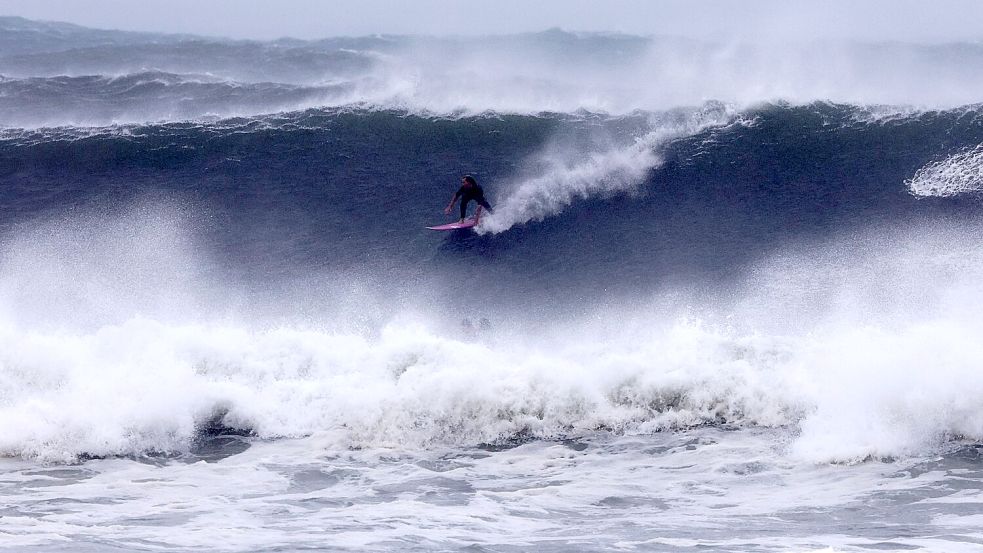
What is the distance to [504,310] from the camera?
557 inches

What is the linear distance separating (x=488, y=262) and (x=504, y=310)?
5.06 ft

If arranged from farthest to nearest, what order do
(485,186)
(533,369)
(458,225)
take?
(485,186) < (458,225) < (533,369)

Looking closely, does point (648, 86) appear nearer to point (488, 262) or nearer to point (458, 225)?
point (458, 225)

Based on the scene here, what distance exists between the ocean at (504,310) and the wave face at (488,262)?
0.18 ft

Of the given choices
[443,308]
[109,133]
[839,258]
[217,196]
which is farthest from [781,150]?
[109,133]

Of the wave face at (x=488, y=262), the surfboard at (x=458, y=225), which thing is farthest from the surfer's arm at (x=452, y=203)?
the wave face at (x=488, y=262)

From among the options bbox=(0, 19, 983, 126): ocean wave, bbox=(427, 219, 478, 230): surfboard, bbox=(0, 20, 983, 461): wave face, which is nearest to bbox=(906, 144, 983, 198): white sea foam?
bbox=(0, 20, 983, 461): wave face

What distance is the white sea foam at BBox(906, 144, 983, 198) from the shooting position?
643 inches

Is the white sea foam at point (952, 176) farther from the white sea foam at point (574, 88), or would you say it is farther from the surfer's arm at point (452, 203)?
the surfer's arm at point (452, 203)

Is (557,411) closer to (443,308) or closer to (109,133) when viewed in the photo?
(443,308)

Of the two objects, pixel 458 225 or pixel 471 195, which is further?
pixel 458 225

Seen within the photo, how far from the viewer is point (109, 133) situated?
2030 cm

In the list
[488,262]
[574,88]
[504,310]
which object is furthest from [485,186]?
[574,88]

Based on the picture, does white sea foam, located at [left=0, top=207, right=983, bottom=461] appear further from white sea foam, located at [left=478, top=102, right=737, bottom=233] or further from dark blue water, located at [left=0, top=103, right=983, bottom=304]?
white sea foam, located at [left=478, top=102, right=737, bottom=233]
